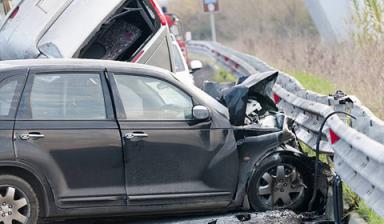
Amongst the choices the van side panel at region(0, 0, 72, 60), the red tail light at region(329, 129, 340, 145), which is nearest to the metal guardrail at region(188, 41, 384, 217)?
the red tail light at region(329, 129, 340, 145)

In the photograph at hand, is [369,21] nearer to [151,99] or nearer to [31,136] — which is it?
[151,99]

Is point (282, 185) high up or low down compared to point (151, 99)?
down

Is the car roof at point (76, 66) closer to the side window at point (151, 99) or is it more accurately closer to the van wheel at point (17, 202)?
the side window at point (151, 99)

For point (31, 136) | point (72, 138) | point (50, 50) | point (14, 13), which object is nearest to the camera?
point (31, 136)

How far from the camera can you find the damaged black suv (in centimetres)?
690

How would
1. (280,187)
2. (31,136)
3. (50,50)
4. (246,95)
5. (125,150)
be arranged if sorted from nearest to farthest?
(31,136) → (125,150) → (280,187) → (246,95) → (50,50)

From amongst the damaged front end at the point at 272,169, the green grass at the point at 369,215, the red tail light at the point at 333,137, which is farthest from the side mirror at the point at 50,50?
the green grass at the point at 369,215

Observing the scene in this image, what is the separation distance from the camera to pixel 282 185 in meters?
7.77

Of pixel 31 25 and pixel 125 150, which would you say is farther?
pixel 31 25

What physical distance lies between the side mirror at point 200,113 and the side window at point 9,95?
5.12 feet

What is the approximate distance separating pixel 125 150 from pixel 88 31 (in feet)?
13.4

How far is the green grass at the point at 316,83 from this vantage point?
14227mm

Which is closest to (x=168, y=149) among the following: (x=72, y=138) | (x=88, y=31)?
(x=72, y=138)

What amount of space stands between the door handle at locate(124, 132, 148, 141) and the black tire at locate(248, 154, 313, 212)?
3.80 ft
